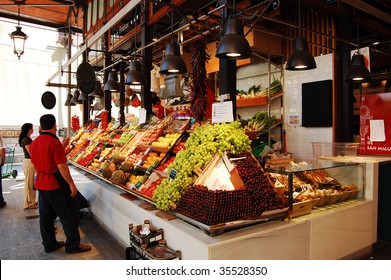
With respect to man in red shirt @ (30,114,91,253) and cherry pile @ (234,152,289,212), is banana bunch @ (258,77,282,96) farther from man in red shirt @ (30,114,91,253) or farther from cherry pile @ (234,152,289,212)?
man in red shirt @ (30,114,91,253)

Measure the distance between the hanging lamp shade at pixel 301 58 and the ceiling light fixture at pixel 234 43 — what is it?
3.28 feet

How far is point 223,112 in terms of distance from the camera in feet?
10.9

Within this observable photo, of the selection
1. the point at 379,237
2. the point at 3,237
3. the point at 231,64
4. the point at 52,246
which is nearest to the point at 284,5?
the point at 231,64

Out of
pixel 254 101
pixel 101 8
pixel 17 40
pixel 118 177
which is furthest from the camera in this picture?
pixel 101 8

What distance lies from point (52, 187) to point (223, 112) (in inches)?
91.1

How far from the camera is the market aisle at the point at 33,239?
12.5 ft

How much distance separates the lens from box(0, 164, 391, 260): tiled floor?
378 centimetres

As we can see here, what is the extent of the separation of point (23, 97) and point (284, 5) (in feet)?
32.2

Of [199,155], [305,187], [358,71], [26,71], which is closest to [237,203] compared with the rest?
[199,155]

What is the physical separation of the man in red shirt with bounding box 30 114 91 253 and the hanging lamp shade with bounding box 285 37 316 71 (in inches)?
117

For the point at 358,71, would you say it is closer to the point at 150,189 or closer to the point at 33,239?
the point at 150,189

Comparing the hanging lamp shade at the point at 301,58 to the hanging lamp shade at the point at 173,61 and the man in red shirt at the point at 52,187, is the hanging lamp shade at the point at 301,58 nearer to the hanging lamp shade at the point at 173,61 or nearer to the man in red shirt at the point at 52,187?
the hanging lamp shade at the point at 173,61

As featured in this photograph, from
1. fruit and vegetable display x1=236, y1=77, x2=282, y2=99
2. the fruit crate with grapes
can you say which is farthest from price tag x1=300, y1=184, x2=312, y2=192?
fruit and vegetable display x1=236, y1=77, x2=282, y2=99

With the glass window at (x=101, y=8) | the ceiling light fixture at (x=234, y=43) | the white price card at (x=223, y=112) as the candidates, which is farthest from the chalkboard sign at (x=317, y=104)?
the glass window at (x=101, y=8)
